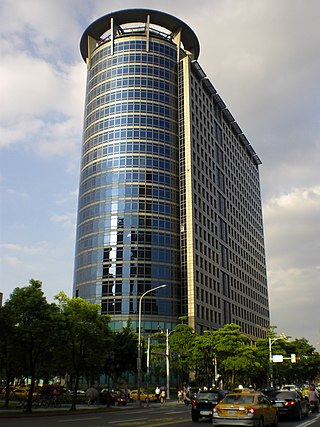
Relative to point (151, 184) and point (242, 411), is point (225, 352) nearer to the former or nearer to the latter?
point (151, 184)

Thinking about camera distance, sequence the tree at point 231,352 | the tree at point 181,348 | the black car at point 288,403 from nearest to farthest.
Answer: the black car at point 288,403 < the tree at point 231,352 < the tree at point 181,348

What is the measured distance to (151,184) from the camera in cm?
8619

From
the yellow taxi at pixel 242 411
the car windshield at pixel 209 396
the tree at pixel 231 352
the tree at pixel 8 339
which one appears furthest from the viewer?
the tree at pixel 231 352

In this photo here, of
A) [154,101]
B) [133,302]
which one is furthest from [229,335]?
[154,101]

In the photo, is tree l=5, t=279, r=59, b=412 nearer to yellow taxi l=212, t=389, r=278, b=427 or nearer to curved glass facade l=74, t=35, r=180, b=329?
→ yellow taxi l=212, t=389, r=278, b=427

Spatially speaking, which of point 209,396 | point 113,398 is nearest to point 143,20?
point 113,398

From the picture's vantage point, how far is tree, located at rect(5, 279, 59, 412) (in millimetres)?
29694

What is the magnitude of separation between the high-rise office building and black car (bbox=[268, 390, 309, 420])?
54.6 m

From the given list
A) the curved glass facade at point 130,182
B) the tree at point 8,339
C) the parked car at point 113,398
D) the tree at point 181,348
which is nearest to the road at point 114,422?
the tree at point 8,339

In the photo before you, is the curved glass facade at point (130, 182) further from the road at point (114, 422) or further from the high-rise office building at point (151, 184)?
the road at point (114, 422)

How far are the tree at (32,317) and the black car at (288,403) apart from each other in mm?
14186

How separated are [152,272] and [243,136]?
64.5 meters

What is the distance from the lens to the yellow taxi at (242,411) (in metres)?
16.7

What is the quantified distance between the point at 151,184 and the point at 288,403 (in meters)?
64.5
